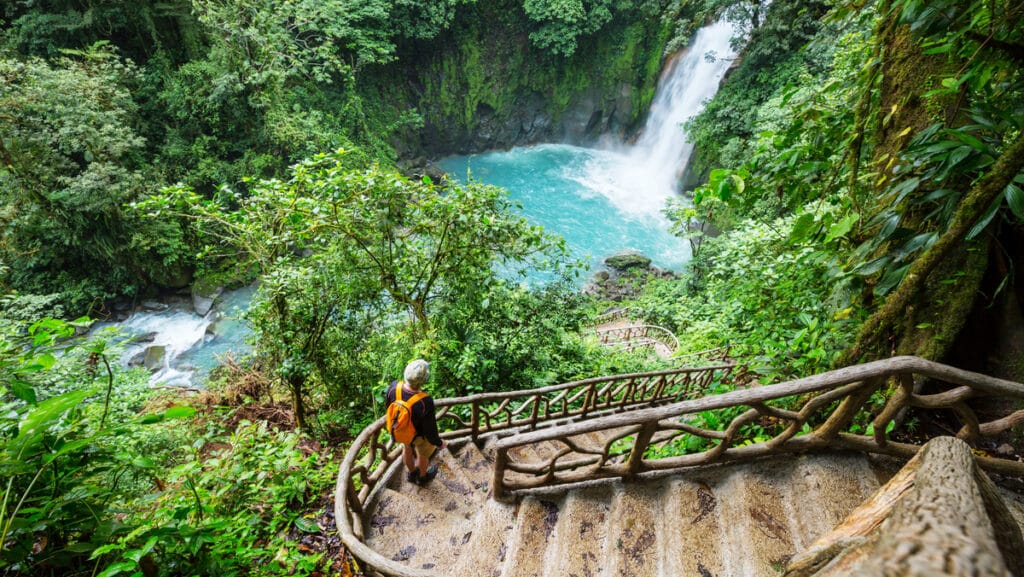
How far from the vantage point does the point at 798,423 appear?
236 centimetres

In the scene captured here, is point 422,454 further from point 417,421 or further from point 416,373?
point 416,373

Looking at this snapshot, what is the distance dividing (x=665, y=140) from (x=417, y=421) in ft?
74.2

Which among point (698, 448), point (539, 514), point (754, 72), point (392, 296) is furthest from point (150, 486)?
point (754, 72)

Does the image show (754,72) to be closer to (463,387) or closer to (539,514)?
(463,387)

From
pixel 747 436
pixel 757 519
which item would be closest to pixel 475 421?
pixel 747 436

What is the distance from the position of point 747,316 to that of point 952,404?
3.87m

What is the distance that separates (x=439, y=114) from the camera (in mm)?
23984

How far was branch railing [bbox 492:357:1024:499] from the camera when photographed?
2061 millimetres

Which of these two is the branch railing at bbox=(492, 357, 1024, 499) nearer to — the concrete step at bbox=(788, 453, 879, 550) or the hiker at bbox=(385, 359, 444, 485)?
the concrete step at bbox=(788, 453, 879, 550)

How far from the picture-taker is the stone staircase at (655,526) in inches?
87.1

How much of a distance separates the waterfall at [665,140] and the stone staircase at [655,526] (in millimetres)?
19096

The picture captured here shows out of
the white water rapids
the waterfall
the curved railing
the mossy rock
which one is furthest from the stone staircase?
the waterfall

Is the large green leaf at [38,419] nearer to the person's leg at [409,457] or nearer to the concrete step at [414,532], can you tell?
the concrete step at [414,532]

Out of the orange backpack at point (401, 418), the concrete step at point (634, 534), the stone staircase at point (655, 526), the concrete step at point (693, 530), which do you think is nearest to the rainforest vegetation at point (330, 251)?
the stone staircase at point (655, 526)
